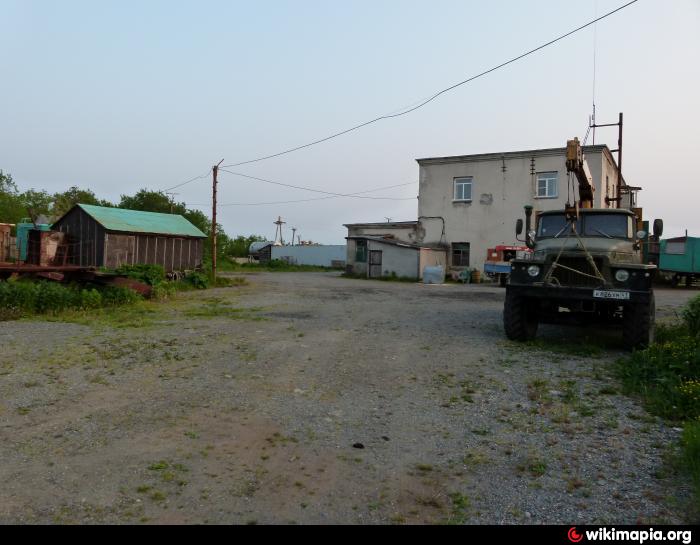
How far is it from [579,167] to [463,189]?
20849 mm

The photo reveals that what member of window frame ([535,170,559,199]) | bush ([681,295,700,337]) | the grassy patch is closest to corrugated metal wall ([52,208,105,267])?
the grassy patch

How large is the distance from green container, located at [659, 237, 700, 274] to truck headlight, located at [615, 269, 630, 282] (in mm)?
21005

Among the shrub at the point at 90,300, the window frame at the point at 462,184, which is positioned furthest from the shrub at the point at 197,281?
the window frame at the point at 462,184

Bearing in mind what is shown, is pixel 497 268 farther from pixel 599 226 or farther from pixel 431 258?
pixel 599 226

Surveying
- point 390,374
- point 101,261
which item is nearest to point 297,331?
point 390,374

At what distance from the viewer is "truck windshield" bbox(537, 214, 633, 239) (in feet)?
30.7

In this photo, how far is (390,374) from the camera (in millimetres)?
6441

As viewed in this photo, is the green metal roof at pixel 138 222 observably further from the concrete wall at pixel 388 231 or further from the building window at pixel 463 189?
the building window at pixel 463 189

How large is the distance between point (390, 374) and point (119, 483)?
147 inches

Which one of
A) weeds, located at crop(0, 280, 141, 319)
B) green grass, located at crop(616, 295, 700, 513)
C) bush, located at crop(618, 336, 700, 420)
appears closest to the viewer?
green grass, located at crop(616, 295, 700, 513)

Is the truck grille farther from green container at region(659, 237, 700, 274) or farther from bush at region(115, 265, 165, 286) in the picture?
green container at region(659, 237, 700, 274)

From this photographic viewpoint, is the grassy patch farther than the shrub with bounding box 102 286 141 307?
No

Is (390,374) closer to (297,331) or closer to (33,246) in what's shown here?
(297,331)

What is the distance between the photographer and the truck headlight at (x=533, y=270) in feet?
27.4
